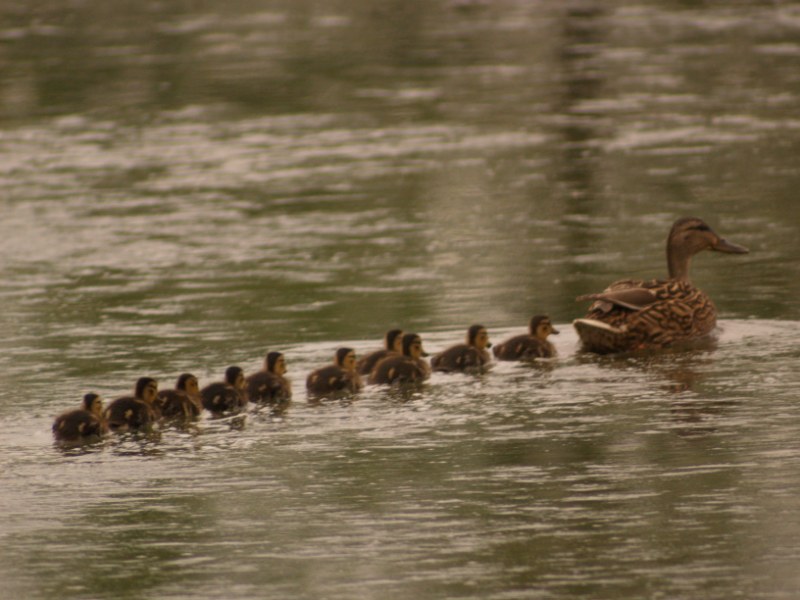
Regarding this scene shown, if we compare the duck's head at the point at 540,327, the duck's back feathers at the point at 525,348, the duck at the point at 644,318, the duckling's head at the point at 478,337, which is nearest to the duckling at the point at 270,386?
the duckling's head at the point at 478,337

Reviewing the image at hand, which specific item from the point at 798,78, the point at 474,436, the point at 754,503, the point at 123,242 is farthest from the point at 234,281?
the point at 798,78

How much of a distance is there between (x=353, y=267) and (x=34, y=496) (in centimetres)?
512

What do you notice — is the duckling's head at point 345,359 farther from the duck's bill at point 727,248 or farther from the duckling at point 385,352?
the duck's bill at point 727,248

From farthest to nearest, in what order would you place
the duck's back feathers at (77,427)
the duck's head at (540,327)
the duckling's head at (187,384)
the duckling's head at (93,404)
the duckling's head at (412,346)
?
the duck's head at (540,327) → the duckling's head at (412,346) → the duckling's head at (187,384) → the duckling's head at (93,404) → the duck's back feathers at (77,427)

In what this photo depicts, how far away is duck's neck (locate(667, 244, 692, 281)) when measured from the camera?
34.2 feet

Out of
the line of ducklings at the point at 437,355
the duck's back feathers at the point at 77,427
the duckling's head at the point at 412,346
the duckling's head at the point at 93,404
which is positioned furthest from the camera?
the duckling's head at the point at 412,346

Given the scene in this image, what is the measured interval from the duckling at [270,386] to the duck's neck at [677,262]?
2.61m

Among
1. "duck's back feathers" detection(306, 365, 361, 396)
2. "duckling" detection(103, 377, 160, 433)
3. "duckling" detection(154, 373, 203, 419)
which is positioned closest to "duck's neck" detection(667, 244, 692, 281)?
"duck's back feathers" detection(306, 365, 361, 396)

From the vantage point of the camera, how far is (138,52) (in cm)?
2533

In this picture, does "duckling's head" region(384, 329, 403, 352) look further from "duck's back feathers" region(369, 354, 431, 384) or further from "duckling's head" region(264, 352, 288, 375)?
"duckling's head" region(264, 352, 288, 375)

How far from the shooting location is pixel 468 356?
9.09m

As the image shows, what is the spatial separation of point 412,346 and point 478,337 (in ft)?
1.17

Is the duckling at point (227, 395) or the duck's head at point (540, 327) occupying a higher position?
the duck's head at point (540, 327)

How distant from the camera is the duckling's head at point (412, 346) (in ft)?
29.4
